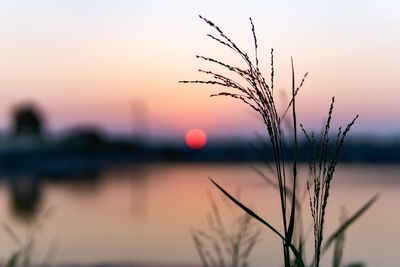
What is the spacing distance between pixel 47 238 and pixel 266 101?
1333 centimetres

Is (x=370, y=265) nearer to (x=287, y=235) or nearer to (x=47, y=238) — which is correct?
(x=47, y=238)

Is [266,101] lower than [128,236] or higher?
higher

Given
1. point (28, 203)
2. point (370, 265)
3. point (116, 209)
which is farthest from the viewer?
point (28, 203)

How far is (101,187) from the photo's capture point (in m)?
32.9

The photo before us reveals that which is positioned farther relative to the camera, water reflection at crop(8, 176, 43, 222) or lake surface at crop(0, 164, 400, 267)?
water reflection at crop(8, 176, 43, 222)

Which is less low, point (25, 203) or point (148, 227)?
point (148, 227)

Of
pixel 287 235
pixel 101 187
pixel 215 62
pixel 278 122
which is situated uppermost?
pixel 215 62

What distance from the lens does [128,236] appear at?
1473 centimetres

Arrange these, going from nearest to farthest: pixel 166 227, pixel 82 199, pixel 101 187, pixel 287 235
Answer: pixel 287 235 → pixel 166 227 → pixel 82 199 → pixel 101 187

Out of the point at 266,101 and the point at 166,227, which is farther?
the point at 166,227

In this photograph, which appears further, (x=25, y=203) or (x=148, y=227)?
(x=25, y=203)

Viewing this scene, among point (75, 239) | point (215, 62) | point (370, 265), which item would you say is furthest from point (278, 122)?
point (75, 239)

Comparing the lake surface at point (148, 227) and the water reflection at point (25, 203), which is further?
the water reflection at point (25, 203)

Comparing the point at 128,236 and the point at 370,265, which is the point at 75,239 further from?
the point at 370,265
